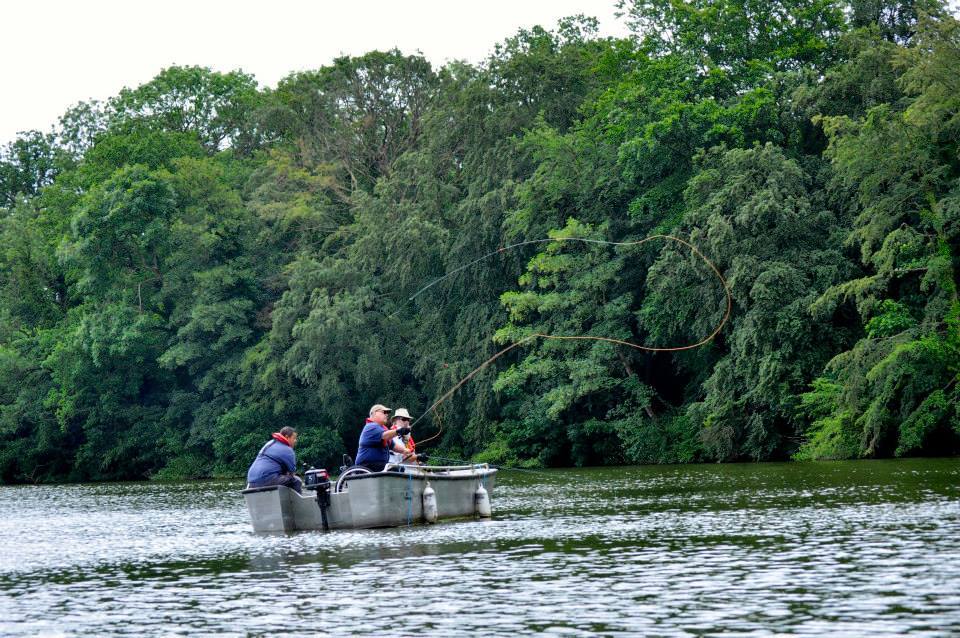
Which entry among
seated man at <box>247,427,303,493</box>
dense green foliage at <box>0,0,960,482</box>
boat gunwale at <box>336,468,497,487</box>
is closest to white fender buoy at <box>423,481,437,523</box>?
boat gunwale at <box>336,468,497,487</box>

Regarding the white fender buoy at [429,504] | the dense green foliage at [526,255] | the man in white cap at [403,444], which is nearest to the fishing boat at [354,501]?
the white fender buoy at [429,504]

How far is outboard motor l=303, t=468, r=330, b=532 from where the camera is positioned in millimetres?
22875

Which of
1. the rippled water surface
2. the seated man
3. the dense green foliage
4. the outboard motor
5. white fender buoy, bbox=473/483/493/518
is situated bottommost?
the rippled water surface

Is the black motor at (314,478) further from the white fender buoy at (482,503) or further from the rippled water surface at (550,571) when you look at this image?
the white fender buoy at (482,503)

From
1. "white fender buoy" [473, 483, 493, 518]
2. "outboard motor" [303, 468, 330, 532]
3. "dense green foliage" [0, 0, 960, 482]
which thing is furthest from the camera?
"dense green foliage" [0, 0, 960, 482]

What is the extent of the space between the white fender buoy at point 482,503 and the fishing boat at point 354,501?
0.97 meters

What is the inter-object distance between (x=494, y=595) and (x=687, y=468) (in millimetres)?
27886

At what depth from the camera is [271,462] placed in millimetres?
23094

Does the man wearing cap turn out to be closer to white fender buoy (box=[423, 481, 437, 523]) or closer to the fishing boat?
the fishing boat

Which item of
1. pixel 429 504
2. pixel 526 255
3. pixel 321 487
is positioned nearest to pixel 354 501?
pixel 321 487

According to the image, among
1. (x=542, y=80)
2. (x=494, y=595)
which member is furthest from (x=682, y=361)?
(x=494, y=595)

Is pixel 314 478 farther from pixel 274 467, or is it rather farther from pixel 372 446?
pixel 372 446

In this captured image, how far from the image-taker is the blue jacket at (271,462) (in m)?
23.1

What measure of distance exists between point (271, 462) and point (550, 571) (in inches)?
359
